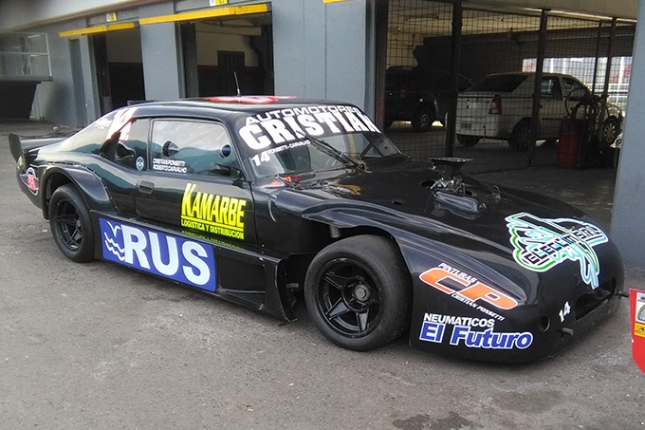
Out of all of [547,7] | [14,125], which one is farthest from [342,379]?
[14,125]

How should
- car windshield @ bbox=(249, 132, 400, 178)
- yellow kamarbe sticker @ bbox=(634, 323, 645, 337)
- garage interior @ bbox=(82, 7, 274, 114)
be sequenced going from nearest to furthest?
1. yellow kamarbe sticker @ bbox=(634, 323, 645, 337)
2. car windshield @ bbox=(249, 132, 400, 178)
3. garage interior @ bbox=(82, 7, 274, 114)

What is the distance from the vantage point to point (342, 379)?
326cm

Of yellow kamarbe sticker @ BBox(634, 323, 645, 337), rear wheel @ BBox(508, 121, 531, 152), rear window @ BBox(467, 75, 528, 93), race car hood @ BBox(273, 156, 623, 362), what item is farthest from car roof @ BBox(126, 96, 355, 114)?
rear window @ BBox(467, 75, 528, 93)

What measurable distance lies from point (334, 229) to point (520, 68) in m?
13.1

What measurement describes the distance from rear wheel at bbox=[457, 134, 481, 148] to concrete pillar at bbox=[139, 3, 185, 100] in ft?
19.6

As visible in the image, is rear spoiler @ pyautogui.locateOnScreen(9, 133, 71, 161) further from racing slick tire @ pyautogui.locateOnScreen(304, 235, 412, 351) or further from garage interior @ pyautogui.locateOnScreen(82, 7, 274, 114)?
garage interior @ pyautogui.locateOnScreen(82, 7, 274, 114)

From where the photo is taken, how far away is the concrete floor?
288 centimetres

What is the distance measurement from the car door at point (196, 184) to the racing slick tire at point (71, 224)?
2.44 feet

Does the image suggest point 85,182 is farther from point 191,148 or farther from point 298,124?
point 298,124

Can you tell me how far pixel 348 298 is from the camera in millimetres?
3633

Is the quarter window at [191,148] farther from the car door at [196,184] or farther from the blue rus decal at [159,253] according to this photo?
the blue rus decal at [159,253]

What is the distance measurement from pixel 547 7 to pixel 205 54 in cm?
1186

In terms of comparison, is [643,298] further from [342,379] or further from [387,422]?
[342,379]

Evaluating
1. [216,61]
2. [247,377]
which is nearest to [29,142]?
[247,377]
